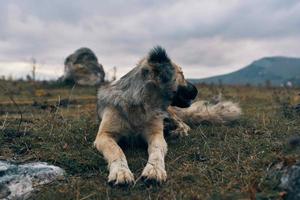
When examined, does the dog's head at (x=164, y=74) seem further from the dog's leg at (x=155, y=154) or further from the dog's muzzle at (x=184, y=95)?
the dog's leg at (x=155, y=154)

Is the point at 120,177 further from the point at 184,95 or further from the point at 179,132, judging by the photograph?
the point at 179,132

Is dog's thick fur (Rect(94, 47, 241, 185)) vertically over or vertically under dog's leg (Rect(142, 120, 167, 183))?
over

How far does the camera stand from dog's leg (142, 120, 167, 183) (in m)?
4.88

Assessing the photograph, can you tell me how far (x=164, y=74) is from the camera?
6.50 metres

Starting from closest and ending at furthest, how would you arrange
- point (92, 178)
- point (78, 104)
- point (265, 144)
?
point (92, 178) < point (265, 144) < point (78, 104)

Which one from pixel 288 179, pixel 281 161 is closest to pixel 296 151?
pixel 281 161

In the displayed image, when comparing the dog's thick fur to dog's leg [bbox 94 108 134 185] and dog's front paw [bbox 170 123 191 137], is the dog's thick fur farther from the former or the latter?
dog's front paw [bbox 170 123 191 137]

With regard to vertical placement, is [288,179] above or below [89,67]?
below

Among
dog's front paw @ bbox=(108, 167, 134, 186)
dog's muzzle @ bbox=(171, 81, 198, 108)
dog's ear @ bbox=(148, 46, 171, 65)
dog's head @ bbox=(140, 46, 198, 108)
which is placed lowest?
dog's front paw @ bbox=(108, 167, 134, 186)

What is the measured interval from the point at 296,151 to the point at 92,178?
2343mm

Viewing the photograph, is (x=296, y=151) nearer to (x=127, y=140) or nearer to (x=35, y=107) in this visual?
(x=127, y=140)

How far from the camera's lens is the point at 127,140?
6.55m

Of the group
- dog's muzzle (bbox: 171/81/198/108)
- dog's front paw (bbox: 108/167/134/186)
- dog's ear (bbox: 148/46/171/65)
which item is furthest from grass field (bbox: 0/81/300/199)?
dog's ear (bbox: 148/46/171/65)

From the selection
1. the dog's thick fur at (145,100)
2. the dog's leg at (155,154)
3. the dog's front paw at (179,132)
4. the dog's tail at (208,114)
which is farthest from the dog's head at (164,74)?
the dog's tail at (208,114)
